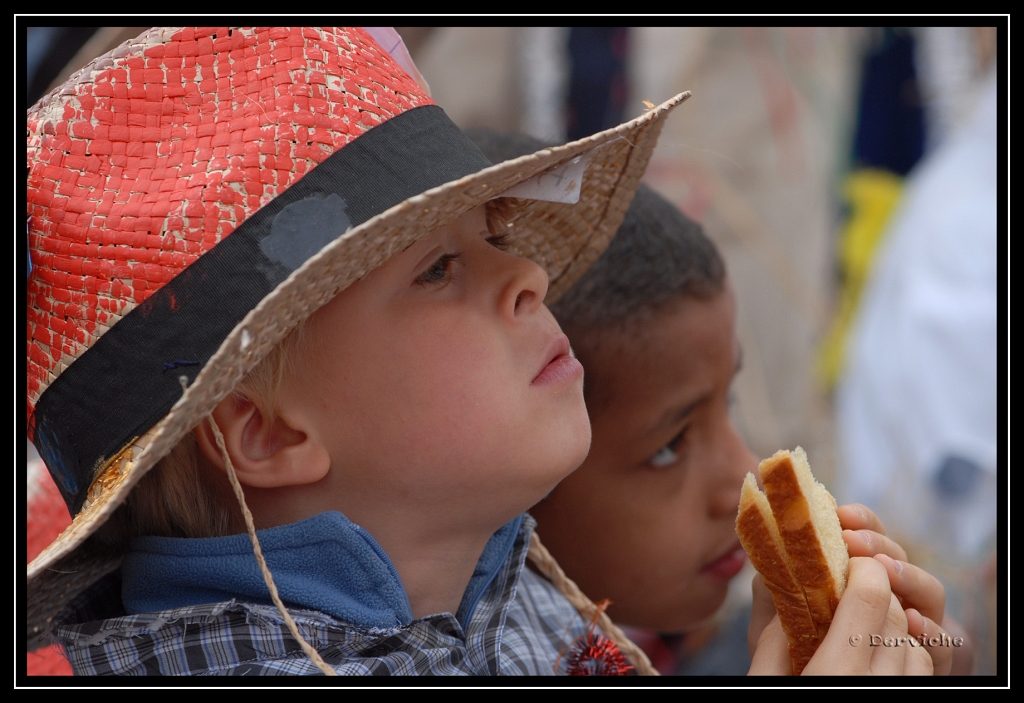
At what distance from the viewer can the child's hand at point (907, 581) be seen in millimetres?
1032

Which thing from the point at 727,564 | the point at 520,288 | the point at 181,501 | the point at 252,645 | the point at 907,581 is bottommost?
the point at 727,564

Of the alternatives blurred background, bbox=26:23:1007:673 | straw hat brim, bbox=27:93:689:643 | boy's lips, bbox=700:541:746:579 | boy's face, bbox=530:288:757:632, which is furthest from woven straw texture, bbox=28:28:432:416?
blurred background, bbox=26:23:1007:673

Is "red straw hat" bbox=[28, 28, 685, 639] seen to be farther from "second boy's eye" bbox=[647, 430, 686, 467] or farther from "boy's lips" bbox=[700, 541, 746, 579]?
"boy's lips" bbox=[700, 541, 746, 579]

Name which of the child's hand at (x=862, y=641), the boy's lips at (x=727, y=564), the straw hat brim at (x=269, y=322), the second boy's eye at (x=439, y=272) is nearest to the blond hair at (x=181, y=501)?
the straw hat brim at (x=269, y=322)

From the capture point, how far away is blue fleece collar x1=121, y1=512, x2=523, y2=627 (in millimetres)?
978

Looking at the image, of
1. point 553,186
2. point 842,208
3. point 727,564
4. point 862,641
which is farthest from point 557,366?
point 842,208

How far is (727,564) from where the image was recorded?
1.47m

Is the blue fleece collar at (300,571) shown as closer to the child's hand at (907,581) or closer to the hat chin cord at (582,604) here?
the hat chin cord at (582,604)

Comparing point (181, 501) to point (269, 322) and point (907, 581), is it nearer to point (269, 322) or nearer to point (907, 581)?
point (269, 322)

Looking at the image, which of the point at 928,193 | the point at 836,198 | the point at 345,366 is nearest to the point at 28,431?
the point at 345,366

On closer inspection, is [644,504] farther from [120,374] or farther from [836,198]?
[836,198]

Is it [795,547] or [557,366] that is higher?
[557,366]

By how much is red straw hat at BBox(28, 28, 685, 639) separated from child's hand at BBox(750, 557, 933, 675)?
51 cm

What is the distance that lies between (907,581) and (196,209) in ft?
2.82
